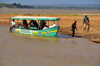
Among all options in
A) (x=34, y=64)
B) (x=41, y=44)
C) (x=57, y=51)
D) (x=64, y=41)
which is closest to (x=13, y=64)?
(x=34, y=64)

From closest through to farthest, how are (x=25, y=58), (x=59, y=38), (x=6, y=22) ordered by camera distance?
(x=25, y=58)
(x=59, y=38)
(x=6, y=22)

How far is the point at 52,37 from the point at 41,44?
2.21 m

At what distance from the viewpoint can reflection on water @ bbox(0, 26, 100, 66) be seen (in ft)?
37.9

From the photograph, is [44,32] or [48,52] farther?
[44,32]

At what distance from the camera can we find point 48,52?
13695mm

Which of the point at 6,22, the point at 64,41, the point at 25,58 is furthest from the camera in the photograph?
the point at 6,22

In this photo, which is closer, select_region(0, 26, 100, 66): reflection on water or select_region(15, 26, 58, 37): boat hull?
select_region(0, 26, 100, 66): reflection on water

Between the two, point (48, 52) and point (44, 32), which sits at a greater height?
point (44, 32)

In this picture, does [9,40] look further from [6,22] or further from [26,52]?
[6,22]

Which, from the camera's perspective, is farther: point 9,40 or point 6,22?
point 6,22

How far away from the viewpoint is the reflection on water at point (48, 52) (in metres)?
11.5

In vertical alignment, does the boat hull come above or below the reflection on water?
above

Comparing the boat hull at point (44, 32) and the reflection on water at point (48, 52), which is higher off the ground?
the boat hull at point (44, 32)

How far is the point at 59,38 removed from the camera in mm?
18297
